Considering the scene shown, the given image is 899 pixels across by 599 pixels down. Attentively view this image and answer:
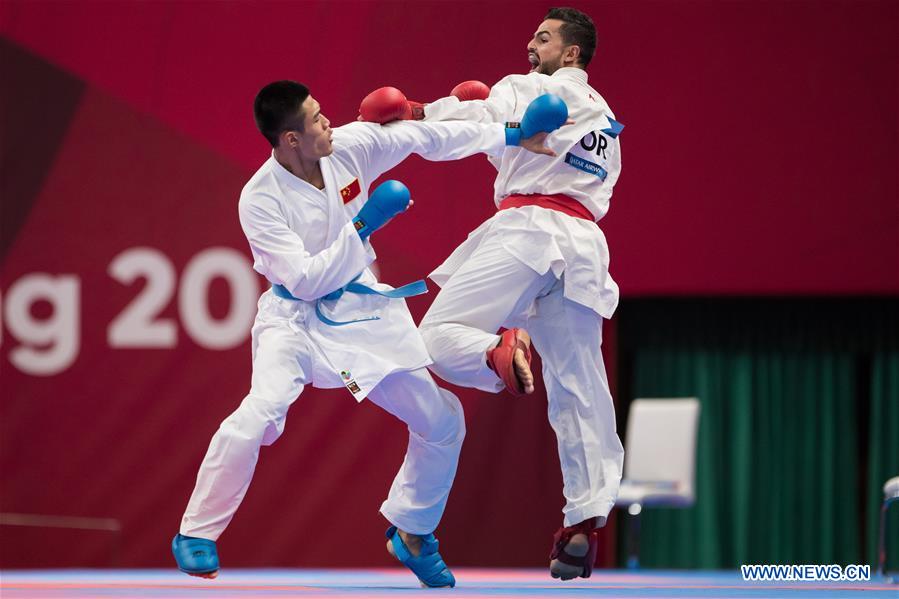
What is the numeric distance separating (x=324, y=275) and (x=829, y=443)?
183 inches

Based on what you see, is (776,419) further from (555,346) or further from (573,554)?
(573,554)

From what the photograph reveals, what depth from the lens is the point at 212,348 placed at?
7309mm

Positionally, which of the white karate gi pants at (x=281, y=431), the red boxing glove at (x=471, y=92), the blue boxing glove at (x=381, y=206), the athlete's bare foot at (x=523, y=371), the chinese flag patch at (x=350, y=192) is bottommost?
the white karate gi pants at (x=281, y=431)

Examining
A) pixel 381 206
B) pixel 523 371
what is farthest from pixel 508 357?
pixel 381 206

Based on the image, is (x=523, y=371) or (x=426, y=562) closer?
(x=523, y=371)

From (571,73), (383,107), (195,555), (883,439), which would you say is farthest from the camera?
(883,439)

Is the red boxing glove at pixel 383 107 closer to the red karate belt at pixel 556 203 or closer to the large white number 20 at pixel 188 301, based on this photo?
the red karate belt at pixel 556 203

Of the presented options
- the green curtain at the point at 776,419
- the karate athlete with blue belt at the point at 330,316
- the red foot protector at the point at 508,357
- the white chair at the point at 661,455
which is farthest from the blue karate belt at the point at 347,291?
the green curtain at the point at 776,419

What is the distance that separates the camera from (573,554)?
404cm

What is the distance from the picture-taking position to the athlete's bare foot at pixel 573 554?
404 centimetres

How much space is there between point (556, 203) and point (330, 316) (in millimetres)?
895

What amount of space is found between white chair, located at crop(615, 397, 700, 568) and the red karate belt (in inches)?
120

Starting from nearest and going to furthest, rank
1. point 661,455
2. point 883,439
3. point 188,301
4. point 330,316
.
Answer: point 330,316, point 661,455, point 188,301, point 883,439

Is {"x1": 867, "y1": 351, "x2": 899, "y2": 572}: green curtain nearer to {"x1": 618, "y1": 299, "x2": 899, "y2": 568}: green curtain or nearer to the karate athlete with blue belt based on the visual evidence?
{"x1": 618, "y1": 299, "x2": 899, "y2": 568}: green curtain
